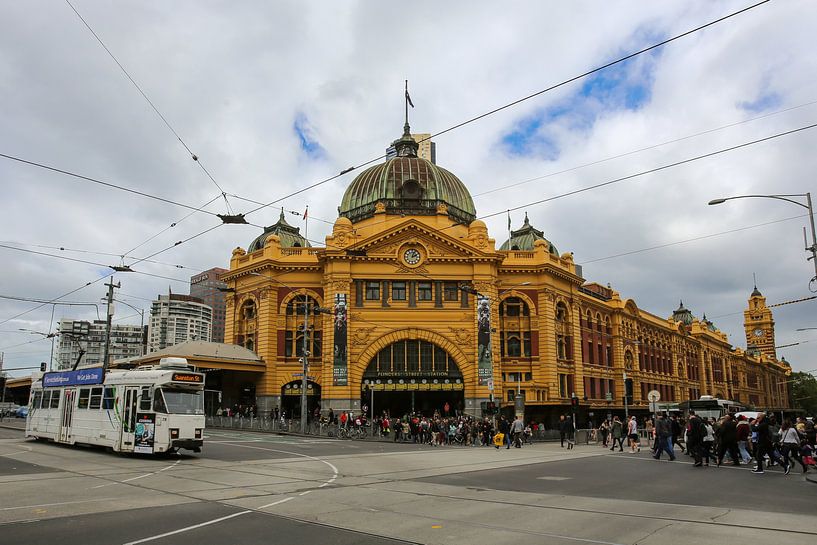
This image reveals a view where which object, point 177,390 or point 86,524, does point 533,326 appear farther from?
point 86,524

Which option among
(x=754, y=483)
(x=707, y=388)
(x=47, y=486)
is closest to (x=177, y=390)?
(x=47, y=486)

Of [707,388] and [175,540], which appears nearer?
[175,540]

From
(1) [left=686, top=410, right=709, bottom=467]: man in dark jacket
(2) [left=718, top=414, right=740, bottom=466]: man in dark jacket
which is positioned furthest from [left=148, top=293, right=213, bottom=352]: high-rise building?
(2) [left=718, top=414, right=740, bottom=466]: man in dark jacket

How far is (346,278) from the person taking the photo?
51.9 meters

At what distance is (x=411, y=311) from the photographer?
52.0 m

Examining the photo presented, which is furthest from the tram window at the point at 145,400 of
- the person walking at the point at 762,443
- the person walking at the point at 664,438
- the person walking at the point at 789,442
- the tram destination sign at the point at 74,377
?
the person walking at the point at 789,442

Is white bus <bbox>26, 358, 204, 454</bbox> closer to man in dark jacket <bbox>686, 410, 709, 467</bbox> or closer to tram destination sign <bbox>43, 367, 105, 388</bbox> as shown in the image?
tram destination sign <bbox>43, 367, 105, 388</bbox>

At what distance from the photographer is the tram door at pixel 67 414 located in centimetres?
2727

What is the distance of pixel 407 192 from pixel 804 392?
157 metres

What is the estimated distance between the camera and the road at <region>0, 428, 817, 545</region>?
10.2 m

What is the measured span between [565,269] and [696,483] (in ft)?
141

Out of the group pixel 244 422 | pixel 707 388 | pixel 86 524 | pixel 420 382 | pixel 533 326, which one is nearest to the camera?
pixel 86 524

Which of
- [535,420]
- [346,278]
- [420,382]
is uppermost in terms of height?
[346,278]

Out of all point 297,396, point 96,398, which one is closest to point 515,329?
point 297,396
